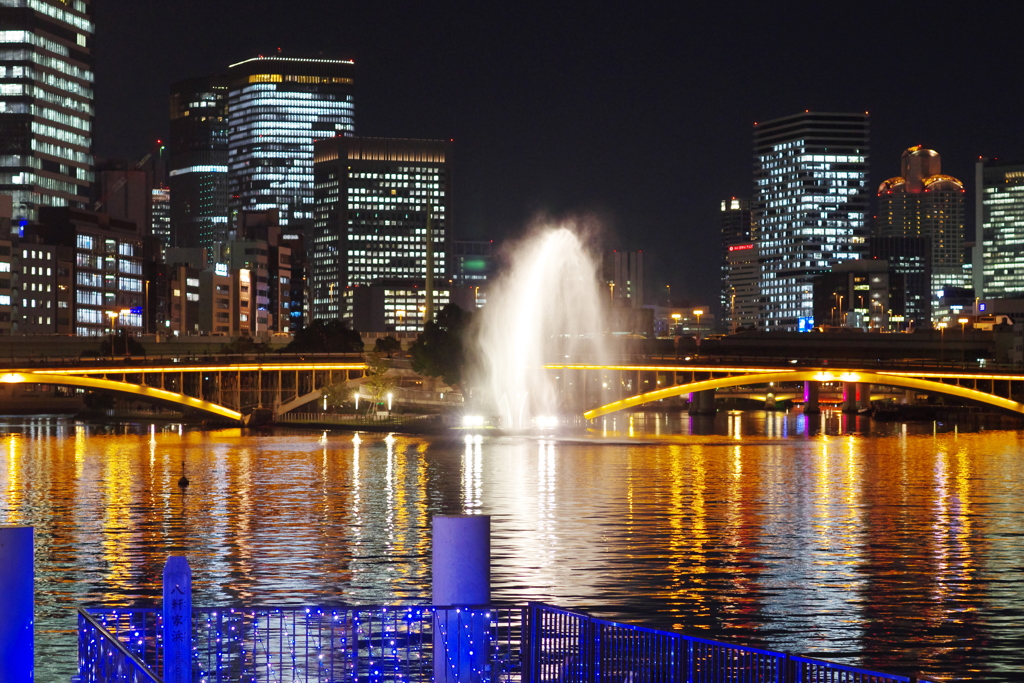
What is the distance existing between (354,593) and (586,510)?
75.9ft

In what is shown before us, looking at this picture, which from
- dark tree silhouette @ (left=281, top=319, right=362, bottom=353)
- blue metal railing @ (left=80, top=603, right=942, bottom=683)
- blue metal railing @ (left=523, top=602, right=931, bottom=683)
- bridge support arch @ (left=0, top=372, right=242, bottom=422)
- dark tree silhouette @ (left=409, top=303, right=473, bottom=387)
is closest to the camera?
blue metal railing @ (left=523, top=602, right=931, bottom=683)

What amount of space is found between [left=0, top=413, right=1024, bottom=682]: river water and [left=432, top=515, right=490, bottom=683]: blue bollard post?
39.1 feet

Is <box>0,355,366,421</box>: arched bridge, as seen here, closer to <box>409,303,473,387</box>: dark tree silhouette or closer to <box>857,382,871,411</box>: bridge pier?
<box>409,303,473,387</box>: dark tree silhouette

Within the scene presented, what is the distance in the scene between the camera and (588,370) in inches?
5305

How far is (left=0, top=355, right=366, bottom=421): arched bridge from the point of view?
370 feet

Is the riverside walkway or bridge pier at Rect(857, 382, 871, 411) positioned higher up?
the riverside walkway

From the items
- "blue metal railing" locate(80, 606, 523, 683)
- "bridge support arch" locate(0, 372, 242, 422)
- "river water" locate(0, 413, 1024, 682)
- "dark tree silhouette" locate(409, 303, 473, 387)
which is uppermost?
"dark tree silhouette" locate(409, 303, 473, 387)

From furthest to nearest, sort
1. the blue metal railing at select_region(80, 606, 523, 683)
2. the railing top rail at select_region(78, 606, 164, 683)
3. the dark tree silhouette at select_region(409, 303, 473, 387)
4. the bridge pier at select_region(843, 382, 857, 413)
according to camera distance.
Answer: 1. the bridge pier at select_region(843, 382, 857, 413)
2. the dark tree silhouette at select_region(409, 303, 473, 387)
3. the blue metal railing at select_region(80, 606, 523, 683)
4. the railing top rail at select_region(78, 606, 164, 683)

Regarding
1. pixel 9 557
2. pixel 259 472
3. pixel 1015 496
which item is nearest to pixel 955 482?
pixel 1015 496

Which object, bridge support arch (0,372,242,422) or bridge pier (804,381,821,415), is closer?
bridge support arch (0,372,242,422)

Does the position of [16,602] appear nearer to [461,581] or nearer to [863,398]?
[461,581]

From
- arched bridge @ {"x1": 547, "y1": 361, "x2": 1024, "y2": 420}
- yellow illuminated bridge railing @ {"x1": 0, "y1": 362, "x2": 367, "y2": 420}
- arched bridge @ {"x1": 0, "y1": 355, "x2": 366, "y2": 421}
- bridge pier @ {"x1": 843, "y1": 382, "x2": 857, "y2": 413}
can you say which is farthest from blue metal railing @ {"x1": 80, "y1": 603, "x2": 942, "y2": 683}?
bridge pier @ {"x1": 843, "y1": 382, "x2": 857, "y2": 413}

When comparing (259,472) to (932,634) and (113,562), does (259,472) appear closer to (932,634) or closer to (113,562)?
(113,562)

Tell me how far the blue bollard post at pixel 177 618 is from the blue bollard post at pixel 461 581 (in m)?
Result: 2.90
